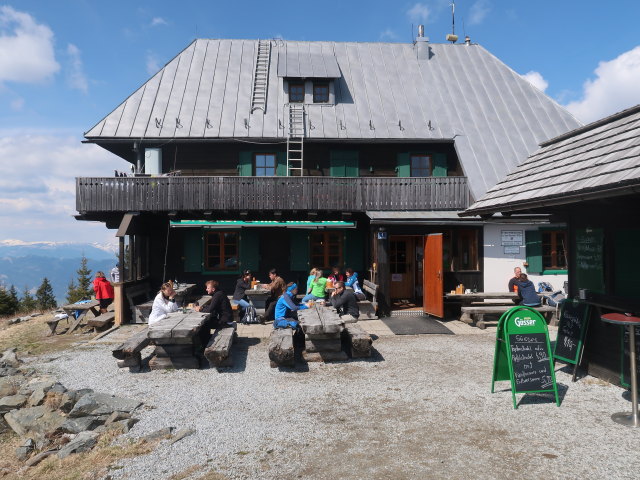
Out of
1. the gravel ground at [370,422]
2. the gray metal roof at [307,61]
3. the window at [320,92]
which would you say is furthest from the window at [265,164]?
the gravel ground at [370,422]

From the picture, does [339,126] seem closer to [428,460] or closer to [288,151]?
[288,151]

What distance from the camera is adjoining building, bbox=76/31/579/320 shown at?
15.5 metres

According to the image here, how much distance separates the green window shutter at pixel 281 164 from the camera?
677 inches

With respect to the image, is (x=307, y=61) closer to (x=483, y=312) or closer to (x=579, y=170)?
(x=483, y=312)

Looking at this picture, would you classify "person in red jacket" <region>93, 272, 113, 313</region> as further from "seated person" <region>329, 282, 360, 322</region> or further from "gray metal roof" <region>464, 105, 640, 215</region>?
"gray metal roof" <region>464, 105, 640, 215</region>

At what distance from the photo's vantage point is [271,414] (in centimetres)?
607

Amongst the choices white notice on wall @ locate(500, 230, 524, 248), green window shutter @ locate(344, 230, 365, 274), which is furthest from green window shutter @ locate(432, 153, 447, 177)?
green window shutter @ locate(344, 230, 365, 274)

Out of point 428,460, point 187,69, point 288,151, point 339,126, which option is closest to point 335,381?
point 428,460

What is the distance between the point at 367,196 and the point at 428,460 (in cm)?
1193

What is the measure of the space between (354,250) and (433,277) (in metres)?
4.25

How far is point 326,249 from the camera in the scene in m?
17.0

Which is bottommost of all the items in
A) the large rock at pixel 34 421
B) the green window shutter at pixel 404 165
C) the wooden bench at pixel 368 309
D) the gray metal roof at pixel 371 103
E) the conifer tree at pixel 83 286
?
the conifer tree at pixel 83 286

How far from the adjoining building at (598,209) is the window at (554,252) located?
8.29 meters

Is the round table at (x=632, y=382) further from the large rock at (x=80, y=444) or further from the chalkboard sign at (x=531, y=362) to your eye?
the large rock at (x=80, y=444)
